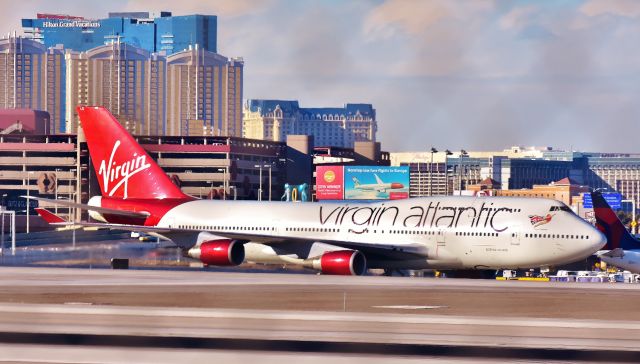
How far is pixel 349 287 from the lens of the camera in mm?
52594

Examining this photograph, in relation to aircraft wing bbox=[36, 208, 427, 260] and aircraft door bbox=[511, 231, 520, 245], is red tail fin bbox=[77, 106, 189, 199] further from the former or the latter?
aircraft door bbox=[511, 231, 520, 245]

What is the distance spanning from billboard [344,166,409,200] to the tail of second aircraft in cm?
10353

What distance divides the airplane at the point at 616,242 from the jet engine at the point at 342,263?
2218cm

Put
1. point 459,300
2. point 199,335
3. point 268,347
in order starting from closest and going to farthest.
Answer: point 268,347 → point 199,335 → point 459,300

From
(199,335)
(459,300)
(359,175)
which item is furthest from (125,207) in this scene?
(359,175)

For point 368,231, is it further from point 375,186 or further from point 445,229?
point 375,186

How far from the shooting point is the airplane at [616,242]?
77.5 metres

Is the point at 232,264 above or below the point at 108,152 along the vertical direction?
below

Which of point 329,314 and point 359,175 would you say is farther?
point 359,175

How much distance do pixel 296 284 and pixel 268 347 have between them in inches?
813

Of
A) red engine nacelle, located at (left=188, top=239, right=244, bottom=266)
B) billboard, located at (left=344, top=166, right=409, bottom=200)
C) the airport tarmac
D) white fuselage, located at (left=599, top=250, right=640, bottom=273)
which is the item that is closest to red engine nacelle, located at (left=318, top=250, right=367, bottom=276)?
the airport tarmac

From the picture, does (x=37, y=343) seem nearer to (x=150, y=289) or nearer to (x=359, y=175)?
(x=150, y=289)

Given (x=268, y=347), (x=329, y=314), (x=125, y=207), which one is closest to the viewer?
(x=268, y=347)

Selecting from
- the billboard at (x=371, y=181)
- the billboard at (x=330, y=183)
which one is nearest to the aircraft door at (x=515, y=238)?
the billboard at (x=371, y=181)
